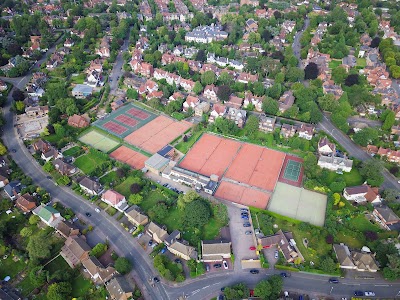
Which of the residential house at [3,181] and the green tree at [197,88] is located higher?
the green tree at [197,88]

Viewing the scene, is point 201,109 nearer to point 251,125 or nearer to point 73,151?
point 251,125

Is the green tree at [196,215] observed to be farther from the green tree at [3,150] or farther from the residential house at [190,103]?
the green tree at [3,150]

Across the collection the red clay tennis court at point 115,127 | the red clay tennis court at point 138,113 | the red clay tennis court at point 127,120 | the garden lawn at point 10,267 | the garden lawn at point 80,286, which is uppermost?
the red clay tennis court at point 138,113

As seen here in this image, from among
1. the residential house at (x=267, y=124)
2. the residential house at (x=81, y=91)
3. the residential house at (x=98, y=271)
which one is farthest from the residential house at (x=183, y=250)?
the residential house at (x=81, y=91)

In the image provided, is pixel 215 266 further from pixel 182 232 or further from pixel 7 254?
pixel 7 254

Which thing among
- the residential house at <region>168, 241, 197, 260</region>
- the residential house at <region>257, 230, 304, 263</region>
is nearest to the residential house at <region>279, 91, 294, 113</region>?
the residential house at <region>257, 230, 304, 263</region>

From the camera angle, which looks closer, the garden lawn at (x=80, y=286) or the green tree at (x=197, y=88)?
the garden lawn at (x=80, y=286)
